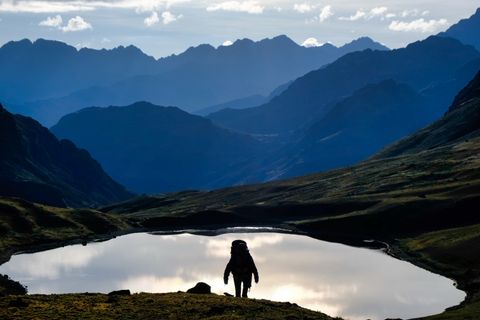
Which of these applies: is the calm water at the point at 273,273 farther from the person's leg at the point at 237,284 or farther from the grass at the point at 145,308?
the grass at the point at 145,308

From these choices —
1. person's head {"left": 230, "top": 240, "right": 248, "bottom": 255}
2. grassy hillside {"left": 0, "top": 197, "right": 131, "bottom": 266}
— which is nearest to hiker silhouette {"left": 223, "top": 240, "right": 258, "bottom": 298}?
person's head {"left": 230, "top": 240, "right": 248, "bottom": 255}

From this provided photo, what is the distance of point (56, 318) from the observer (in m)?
44.0

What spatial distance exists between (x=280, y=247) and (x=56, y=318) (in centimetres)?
10411

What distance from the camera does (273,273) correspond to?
10806 centimetres

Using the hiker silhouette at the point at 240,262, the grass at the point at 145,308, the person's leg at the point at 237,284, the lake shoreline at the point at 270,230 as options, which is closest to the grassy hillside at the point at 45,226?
the lake shoreline at the point at 270,230

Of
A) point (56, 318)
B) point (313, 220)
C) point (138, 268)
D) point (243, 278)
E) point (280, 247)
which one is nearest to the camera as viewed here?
point (56, 318)

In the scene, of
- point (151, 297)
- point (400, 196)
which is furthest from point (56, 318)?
point (400, 196)

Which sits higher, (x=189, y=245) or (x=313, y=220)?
(x=313, y=220)

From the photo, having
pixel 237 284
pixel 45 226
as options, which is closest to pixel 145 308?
pixel 237 284

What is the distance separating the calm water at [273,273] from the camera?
270 ft

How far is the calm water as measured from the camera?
82.4m

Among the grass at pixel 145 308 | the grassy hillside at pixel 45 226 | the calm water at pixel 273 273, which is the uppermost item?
the grassy hillside at pixel 45 226

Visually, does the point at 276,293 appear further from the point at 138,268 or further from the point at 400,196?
the point at 400,196

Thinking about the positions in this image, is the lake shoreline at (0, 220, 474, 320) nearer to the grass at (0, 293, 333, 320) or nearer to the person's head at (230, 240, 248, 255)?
the grass at (0, 293, 333, 320)
